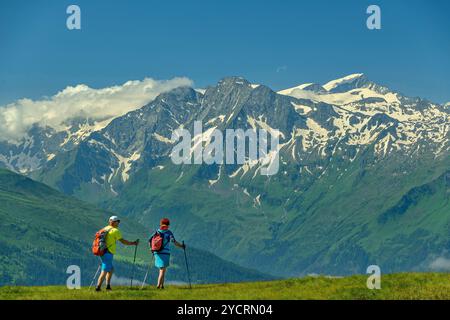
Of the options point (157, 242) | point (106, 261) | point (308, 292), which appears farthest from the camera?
point (157, 242)

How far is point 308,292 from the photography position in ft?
158

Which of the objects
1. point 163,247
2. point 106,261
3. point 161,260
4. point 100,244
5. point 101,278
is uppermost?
point 163,247

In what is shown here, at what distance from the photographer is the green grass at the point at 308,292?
Answer: 4544 cm

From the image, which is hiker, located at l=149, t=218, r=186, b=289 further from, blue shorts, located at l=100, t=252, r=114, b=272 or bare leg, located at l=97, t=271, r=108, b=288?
bare leg, located at l=97, t=271, r=108, b=288

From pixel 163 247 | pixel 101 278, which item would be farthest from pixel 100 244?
pixel 163 247

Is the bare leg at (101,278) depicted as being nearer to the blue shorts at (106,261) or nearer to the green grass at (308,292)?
the blue shorts at (106,261)

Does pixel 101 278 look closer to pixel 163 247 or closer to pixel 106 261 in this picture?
pixel 106 261

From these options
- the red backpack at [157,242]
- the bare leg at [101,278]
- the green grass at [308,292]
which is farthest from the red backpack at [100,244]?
the red backpack at [157,242]

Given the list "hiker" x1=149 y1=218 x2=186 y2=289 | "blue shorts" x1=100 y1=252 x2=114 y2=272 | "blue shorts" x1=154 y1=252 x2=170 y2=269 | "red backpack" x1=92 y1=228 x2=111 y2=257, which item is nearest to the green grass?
"blue shorts" x1=100 y1=252 x2=114 y2=272

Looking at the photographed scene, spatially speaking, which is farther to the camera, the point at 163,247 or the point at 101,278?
the point at 163,247

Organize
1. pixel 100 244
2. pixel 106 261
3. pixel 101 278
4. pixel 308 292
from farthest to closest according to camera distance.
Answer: pixel 106 261 < pixel 100 244 < pixel 101 278 < pixel 308 292
